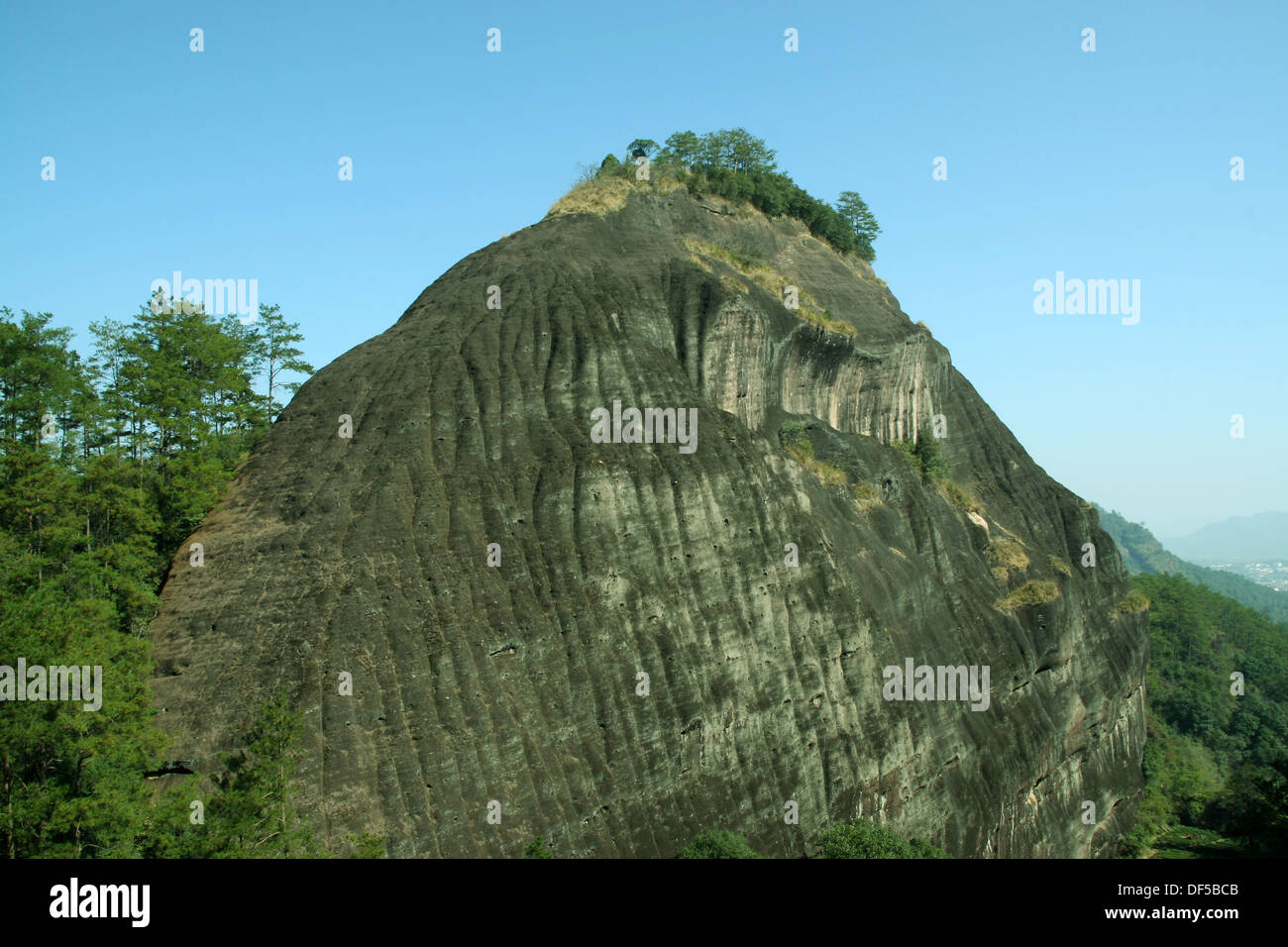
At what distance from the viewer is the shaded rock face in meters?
21.0

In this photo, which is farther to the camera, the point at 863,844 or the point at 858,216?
Result: the point at 858,216

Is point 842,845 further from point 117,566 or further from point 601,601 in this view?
point 117,566

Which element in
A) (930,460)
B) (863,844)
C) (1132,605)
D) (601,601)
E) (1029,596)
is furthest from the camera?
(1132,605)

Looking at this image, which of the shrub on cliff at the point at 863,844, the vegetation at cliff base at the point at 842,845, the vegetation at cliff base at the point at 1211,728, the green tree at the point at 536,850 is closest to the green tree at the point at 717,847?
the vegetation at cliff base at the point at 842,845

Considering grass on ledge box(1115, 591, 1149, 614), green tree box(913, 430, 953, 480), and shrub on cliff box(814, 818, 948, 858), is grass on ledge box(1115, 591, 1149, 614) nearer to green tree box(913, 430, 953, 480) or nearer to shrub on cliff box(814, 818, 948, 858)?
green tree box(913, 430, 953, 480)

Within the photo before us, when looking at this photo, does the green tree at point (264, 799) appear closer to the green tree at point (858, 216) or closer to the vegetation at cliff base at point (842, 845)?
the vegetation at cliff base at point (842, 845)

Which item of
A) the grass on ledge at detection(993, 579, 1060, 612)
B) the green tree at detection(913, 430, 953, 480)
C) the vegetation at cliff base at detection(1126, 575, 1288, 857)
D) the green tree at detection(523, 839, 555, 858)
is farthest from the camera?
the green tree at detection(913, 430, 953, 480)

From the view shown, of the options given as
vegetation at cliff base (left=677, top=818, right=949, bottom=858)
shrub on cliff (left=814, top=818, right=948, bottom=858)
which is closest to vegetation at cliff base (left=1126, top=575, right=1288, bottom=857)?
shrub on cliff (left=814, top=818, right=948, bottom=858)

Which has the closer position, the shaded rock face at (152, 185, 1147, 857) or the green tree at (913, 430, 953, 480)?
the shaded rock face at (152, 185, 1147, 857)

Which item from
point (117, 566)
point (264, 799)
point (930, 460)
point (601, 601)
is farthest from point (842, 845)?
point (930, 460)

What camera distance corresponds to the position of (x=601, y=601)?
25.0 meters

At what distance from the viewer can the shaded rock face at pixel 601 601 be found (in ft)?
69.1
